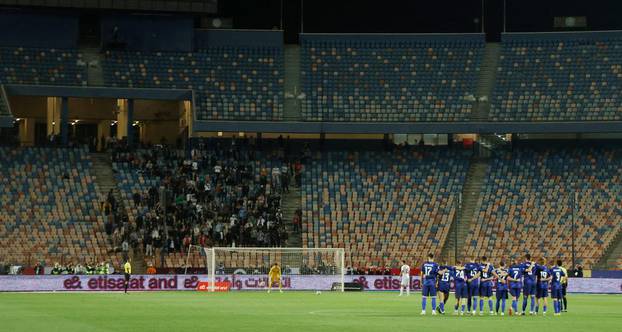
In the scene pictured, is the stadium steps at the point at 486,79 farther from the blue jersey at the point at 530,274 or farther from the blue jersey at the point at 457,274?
the blue jersey at the point at 457,274

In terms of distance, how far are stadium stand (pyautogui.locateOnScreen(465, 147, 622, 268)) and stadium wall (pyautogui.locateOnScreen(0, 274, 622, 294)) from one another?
191 inches

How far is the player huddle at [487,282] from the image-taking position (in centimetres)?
4362

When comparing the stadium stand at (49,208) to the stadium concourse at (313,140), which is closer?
the stadium stand at (49,208)

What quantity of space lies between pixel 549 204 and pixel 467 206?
16.8ft

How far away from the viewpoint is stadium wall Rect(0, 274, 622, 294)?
65.9 m

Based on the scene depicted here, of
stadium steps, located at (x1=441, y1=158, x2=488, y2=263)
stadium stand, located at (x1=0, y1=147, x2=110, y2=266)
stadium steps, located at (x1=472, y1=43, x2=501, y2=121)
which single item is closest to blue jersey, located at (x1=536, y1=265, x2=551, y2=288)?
stadium steps, located at (x1=441, y1=158, x2=488, y2=263)

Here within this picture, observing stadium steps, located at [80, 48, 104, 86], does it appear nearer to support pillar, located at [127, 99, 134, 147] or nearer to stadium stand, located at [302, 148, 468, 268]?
support pillar, located at [127, 99, 134, 147]

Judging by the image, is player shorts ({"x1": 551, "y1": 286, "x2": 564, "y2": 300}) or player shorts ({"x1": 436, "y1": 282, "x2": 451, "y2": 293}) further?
player shorts ({"x1": 551, "y1": 286, "x2": 564, "y2": 300})

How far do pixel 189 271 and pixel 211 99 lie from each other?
1586 centimetres

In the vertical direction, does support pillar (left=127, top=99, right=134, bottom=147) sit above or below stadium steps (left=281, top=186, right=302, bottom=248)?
above

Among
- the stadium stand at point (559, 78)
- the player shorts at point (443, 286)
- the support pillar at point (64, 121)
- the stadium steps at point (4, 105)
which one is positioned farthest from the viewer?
the stadium stand at point (559, 78)

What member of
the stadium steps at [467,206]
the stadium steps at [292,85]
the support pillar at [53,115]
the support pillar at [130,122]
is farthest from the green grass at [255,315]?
the support pillar at [53,115]

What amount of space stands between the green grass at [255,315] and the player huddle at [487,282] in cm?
110

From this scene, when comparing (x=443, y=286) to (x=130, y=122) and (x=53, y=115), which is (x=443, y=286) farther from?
(x=53, y=115)
